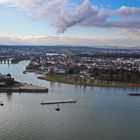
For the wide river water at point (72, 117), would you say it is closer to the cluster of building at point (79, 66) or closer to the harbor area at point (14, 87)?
the harbor area at point (14, 87)

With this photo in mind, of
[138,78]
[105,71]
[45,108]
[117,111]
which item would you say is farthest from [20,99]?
[105,71]

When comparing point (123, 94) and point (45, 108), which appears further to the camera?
point (123, 94)

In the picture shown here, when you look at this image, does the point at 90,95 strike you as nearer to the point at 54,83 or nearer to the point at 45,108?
the point at 45,108

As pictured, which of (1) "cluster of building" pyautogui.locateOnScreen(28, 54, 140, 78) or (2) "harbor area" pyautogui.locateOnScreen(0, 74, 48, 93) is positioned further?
(1) "cluster of building" pyautogui.locateOnScreen(28, 54, 140, 78)

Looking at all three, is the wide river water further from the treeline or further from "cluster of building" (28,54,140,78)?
"cluster of building" (28,54,140,78)

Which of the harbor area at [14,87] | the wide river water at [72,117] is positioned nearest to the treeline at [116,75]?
the wide river water at [72,117]

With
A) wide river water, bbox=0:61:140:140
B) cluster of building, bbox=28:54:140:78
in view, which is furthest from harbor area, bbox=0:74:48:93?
cluster of building, bbox=28:54:140:78

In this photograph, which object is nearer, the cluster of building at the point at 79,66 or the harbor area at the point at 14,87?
the harbor area at the point at 14,87

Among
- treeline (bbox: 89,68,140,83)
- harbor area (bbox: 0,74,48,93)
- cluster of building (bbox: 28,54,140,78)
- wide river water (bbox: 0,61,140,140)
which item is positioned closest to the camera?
wide river water (bbox: 0,61,140,140)
